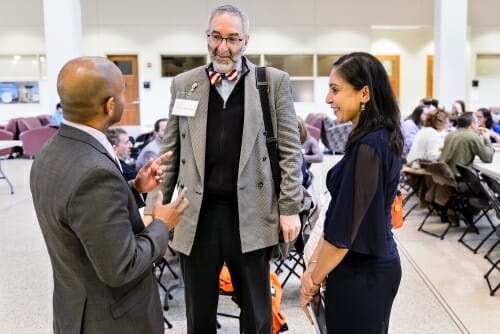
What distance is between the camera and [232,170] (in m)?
1.93

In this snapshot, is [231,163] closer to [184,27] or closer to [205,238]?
[205,238]

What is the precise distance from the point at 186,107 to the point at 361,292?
929 millimetres

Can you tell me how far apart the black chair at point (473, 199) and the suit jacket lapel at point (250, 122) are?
108 inches

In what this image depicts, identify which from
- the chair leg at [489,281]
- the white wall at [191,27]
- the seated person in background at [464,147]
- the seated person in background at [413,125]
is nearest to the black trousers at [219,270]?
the chair leg at [489,281]

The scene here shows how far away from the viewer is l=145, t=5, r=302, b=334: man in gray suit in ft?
6.29

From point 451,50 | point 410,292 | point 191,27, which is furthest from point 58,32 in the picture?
point 410,292

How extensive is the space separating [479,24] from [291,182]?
1491cm

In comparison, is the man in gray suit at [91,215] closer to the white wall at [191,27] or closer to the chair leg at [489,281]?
the chair leg at [489,281]

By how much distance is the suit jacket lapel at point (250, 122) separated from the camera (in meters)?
1.91

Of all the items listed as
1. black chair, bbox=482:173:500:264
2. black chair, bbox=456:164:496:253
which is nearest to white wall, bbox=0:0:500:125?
black chair, bbox=456:164:496:253

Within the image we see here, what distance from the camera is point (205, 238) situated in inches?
77.7

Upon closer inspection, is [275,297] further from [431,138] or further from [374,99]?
[431,138]

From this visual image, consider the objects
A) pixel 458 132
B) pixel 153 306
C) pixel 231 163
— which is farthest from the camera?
pixel 458 132

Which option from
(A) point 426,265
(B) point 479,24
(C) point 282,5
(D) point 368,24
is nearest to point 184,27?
(C) point 282,5
